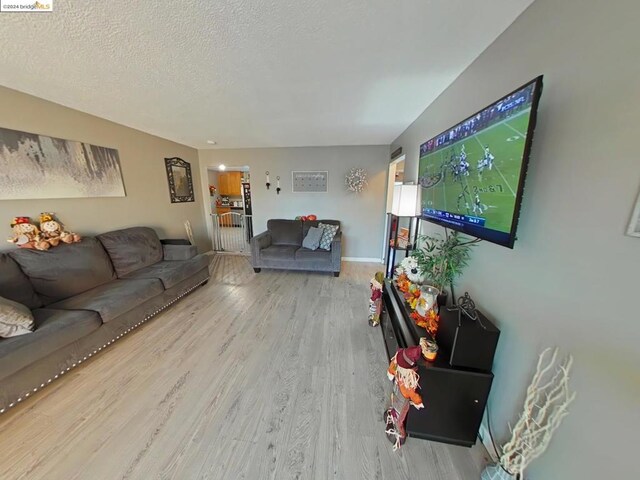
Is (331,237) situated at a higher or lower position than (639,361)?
lower

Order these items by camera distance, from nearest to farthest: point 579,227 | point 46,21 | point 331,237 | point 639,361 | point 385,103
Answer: point 639,361
point 579,227
point 46,21
point 385,103
point 331,237

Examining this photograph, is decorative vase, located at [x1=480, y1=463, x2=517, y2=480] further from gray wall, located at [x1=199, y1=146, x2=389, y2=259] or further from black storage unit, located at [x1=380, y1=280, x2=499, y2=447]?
gray wall, located at [x1=199, y1=146, x2=389, y2=259]

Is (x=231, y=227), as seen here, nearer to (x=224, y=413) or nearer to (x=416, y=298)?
(x=224, y=413)

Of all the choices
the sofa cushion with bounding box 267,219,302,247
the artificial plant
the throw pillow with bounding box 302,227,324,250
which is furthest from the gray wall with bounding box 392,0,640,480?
the sofa cushion with bounding box 267,219,302,247

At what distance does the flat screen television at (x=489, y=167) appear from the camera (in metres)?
0.93

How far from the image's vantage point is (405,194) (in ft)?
6.74

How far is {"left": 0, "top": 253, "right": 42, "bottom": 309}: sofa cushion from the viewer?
1.81m

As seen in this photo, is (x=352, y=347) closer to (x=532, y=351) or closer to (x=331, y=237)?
(x=532, y=351)

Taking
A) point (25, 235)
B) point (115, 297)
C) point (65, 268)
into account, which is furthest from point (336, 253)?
point (25, 235)

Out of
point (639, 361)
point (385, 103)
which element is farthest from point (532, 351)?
point (385, 103)

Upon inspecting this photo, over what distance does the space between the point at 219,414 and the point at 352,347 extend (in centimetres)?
115

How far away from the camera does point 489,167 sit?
114 centimetres

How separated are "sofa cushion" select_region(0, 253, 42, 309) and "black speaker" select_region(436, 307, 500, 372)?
3309mm

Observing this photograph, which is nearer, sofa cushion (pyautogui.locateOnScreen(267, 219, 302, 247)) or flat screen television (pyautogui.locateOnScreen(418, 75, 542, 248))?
flat screen television (pyautogui.locateOnScreen(418, 75, 542, 248))
